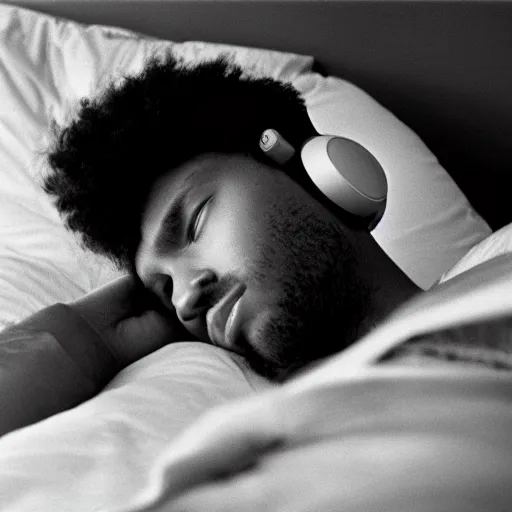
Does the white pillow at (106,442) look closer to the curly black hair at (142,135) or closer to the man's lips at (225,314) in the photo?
the man's lips at (225,314)

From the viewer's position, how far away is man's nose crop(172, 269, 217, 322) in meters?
0.92

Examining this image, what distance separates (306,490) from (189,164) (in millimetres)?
857

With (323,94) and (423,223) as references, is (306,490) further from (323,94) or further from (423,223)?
(323,94)

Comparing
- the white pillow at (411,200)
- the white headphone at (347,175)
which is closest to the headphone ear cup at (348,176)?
the white headphone at (347,175)

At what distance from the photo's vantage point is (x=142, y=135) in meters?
1.08

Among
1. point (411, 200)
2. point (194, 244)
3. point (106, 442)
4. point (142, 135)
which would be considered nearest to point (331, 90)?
point (411, 200)

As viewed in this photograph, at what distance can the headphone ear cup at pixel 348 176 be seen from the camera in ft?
3.09

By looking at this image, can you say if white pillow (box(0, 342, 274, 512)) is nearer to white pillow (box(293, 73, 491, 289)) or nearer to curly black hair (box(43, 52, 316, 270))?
curly black hair (box(43, 52, 316, 270))

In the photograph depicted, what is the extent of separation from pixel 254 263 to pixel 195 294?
10 centimetres

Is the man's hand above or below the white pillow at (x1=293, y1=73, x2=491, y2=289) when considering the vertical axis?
below

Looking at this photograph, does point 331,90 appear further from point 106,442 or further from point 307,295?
point 106,442

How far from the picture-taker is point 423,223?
1.20 meters

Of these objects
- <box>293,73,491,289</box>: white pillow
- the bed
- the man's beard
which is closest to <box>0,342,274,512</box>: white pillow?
the man's beard

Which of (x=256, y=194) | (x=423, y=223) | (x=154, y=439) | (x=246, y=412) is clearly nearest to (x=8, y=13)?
(x=256, y=194)
